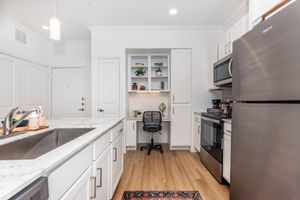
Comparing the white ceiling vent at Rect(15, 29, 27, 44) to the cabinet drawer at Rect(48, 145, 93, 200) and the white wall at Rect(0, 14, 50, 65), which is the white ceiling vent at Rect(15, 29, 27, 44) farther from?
the cabinet drawer at Rect(48, 145, 93, 200)

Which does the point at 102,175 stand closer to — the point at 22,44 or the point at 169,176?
the point at 169,176

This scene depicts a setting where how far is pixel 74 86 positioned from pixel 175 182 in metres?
3.71

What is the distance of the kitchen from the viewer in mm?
922

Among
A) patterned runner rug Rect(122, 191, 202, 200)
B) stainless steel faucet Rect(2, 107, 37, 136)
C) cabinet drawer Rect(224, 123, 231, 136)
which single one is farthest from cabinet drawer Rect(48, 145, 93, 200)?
cabinet drawer Rect(224, 123, 231, 136)

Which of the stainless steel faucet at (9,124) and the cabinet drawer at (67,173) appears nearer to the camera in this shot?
the cabinet drawer at (67,173)

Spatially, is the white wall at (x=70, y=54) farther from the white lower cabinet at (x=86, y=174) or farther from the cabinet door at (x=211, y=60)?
the white lower cabinet at (x=86, y=174)

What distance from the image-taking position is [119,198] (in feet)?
6.35

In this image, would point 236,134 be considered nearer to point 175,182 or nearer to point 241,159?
point 241,159

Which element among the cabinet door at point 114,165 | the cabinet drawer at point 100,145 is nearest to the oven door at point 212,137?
the cabinet door at point 114,165

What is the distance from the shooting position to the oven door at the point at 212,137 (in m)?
2.25

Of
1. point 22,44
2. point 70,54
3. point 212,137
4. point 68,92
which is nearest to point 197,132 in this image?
point 212,137

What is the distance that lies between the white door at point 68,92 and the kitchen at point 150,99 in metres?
0.03

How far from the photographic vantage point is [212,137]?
99.3 inches

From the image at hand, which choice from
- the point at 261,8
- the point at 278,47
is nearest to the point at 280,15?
the point at 278,47
